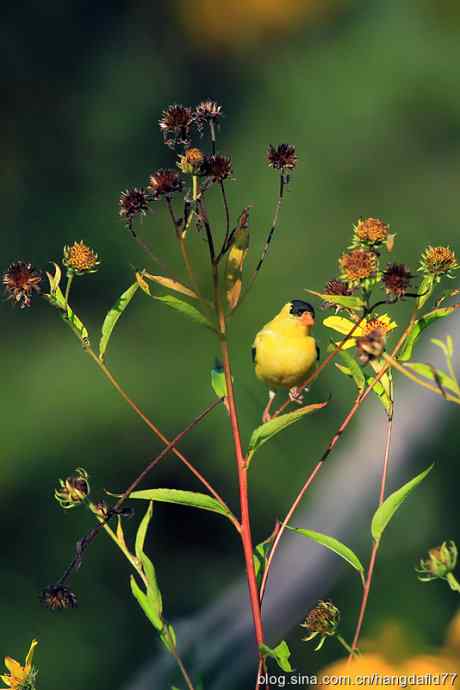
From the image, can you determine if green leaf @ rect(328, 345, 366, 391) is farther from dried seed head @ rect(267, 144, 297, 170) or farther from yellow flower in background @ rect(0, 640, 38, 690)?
yellow flower in background @ rect(0, 640, 38, 690)

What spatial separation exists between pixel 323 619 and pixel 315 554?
1.16 metres

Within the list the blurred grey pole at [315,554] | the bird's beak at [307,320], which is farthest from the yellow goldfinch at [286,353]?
the blurred grey pole at [315,554]

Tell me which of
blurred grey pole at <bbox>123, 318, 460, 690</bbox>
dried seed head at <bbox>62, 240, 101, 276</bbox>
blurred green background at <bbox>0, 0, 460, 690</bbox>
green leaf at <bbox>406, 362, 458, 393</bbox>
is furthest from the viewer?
blurred green background at <bbox>0, 0, 460, 690</bbox>

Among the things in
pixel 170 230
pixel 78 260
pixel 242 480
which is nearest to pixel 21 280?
pixel 78 260

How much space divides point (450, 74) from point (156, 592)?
2.02 meters

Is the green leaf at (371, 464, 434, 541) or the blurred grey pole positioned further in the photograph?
the blurred grey pole

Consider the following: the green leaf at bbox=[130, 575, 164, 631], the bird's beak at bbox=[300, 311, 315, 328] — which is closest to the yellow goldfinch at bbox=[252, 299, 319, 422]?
the bird's beak at bbox=[300, 311, 315, 328]

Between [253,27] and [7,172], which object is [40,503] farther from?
[253,27]

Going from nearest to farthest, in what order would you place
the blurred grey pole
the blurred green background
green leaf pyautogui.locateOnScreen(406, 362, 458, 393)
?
1. green leaf pyautogui.locateOnScreen(406, 362, 458, 393)
2. the blurred grey pole
3. the blurred green background

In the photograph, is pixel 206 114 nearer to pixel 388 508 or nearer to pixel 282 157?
pixel 282 157

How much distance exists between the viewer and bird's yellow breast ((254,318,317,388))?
0.47 m

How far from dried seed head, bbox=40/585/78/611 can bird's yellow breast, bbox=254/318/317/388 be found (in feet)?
0.47

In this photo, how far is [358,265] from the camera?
0.41m

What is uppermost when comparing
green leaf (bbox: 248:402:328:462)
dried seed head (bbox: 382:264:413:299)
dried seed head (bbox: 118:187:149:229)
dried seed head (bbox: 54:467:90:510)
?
dried seed head (bbox: 118:187:149:229)
